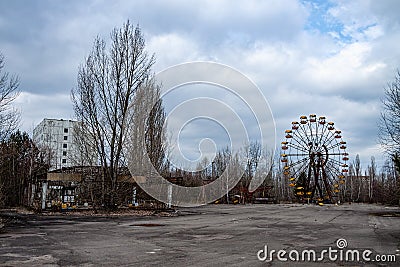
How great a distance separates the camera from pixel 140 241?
935 centimetres

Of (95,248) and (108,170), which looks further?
(108,170)

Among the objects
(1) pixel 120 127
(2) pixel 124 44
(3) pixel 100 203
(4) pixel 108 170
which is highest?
(2) pixel 124 44

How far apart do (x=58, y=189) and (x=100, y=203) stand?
9926 mm

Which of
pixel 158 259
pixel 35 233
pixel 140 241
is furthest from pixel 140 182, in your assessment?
pixel 158 259

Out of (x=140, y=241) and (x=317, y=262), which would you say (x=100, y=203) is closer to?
(x=140, y=241)

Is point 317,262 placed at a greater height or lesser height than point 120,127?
lesser
